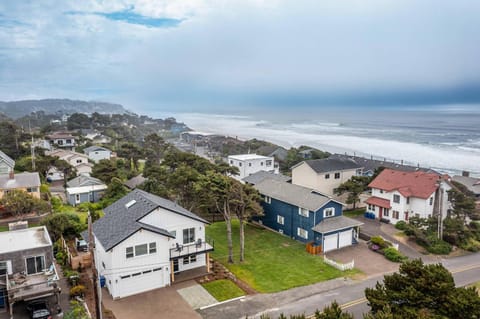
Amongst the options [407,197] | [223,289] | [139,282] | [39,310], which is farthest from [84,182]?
[407,197]

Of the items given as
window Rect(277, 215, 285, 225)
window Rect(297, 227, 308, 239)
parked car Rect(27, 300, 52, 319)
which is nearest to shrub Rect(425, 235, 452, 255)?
A: window Rect(297, 227, 308, 239)

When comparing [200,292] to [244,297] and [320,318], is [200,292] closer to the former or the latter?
[244,297]

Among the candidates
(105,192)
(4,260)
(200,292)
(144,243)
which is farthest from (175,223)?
(105,192)

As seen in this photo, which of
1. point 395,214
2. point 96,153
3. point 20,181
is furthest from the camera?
point 96,153

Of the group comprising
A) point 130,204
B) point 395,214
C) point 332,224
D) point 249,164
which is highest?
point 130,204

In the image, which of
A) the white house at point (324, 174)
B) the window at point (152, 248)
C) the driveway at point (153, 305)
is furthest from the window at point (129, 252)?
the white house at point (324, 174)

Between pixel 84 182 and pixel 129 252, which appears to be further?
pixel 84 182

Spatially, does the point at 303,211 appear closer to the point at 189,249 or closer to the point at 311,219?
the point at 311,219
